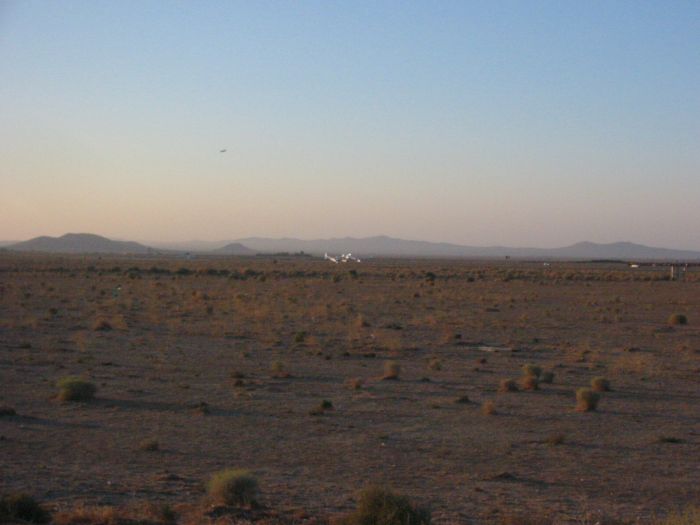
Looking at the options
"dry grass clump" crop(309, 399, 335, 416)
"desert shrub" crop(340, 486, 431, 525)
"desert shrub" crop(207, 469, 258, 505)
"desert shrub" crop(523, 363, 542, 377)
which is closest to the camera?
"desert shrub" crop(340, 486, 431, 525)

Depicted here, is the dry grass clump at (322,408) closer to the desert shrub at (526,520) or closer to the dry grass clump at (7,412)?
the dry grass clump at (7,412)

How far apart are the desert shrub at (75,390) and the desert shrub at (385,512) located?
13.0 m

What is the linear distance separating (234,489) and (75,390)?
10.7 m

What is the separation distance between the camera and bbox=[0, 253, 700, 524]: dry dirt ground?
47.4 ft

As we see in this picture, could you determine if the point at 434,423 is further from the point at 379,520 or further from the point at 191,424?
the point at 379,520

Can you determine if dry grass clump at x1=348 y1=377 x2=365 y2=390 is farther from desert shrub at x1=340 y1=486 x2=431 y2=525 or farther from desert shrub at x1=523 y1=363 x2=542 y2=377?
desert shrub at x1=340 y1=486 x2=431 y2=525

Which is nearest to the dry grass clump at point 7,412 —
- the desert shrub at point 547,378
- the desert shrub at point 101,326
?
the desert shrub at point 547,378

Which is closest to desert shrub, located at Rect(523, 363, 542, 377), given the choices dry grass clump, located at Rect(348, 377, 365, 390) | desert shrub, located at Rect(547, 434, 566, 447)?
dry grass clump, located at Rect(348, 377, 365, 390)

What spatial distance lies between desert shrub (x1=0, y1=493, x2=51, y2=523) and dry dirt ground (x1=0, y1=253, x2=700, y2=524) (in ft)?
4.04

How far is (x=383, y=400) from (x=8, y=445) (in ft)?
31.0

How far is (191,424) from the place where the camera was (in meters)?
19.7

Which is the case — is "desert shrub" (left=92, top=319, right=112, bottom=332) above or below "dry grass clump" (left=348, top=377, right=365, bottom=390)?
above

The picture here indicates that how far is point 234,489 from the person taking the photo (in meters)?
12.6

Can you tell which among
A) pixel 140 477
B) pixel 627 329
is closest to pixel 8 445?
pixel 140 477
